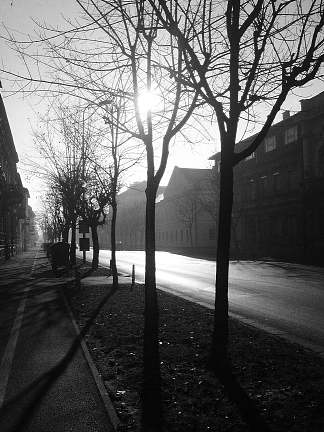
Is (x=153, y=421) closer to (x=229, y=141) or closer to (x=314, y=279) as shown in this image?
(x=229, y=141)

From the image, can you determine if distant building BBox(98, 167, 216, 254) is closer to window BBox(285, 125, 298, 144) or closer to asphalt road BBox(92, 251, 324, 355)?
window BBox(285, 125, 298, 144)

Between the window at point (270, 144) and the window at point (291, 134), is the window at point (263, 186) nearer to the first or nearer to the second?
the window at point (270, 144)

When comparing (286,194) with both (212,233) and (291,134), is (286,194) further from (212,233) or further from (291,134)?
(212,233)

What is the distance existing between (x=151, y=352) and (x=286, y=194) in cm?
3701

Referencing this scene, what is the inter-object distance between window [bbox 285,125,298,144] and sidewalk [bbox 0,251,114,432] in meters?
35.9

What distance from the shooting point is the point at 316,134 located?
36.8 m

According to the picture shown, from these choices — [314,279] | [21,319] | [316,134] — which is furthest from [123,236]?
[21,319]

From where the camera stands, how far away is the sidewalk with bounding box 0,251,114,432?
14.4 feet

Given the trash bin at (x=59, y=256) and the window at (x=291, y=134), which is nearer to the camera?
the trash bin at (x=59, y=256)

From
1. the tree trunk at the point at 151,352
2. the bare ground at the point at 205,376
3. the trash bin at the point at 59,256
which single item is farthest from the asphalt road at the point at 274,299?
the trash bin at the point at 59,256

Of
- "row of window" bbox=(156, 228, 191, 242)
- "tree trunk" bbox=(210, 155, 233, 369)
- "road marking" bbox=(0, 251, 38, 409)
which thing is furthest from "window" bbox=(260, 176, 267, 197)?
"tree trunk" bbox=(210, 155, 233, 369)

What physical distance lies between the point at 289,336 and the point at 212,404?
4.04m

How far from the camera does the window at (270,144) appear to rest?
45656mm

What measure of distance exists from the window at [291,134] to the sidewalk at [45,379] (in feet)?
118
